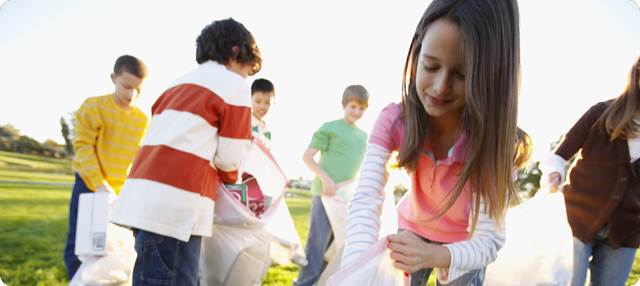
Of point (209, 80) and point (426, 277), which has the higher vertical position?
point (209, 80)

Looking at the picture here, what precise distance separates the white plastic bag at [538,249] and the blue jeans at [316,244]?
3.97ft

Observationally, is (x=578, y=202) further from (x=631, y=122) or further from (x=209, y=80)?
(x=209, y=80)

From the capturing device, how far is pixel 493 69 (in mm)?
933

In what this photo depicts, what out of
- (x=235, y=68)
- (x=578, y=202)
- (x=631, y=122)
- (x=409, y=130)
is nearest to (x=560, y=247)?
(x=578, y=202)

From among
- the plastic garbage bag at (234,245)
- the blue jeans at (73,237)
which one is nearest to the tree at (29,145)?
the blue jeans at (73,237)

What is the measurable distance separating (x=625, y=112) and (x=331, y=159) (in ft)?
6.21

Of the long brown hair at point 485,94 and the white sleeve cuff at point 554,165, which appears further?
the white sleeve cuff at point 554,165

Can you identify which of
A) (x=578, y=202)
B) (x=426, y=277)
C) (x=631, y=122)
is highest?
(x=631, y=122)

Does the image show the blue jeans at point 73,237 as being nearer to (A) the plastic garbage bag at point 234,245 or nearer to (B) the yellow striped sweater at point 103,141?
(B) the yellow striped sweater at point 103,141

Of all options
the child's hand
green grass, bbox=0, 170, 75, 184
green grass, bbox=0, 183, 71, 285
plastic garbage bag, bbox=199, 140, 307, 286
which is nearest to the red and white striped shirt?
plastic garbage bag, bbox=199, 140, 307, 286

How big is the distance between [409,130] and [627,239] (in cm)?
141

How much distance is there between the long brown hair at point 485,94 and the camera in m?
0.92

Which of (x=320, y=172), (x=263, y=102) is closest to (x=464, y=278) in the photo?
(x=320, y=172)

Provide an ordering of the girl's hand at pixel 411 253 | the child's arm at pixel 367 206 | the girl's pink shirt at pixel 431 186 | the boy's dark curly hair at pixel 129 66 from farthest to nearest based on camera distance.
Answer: the boy's dark curly hair at pixel 129 66 → the girl's pink shirt at pixel 431 186 → the child's arm at pixel 367 206 → the girl's hand at pixel 411 253
